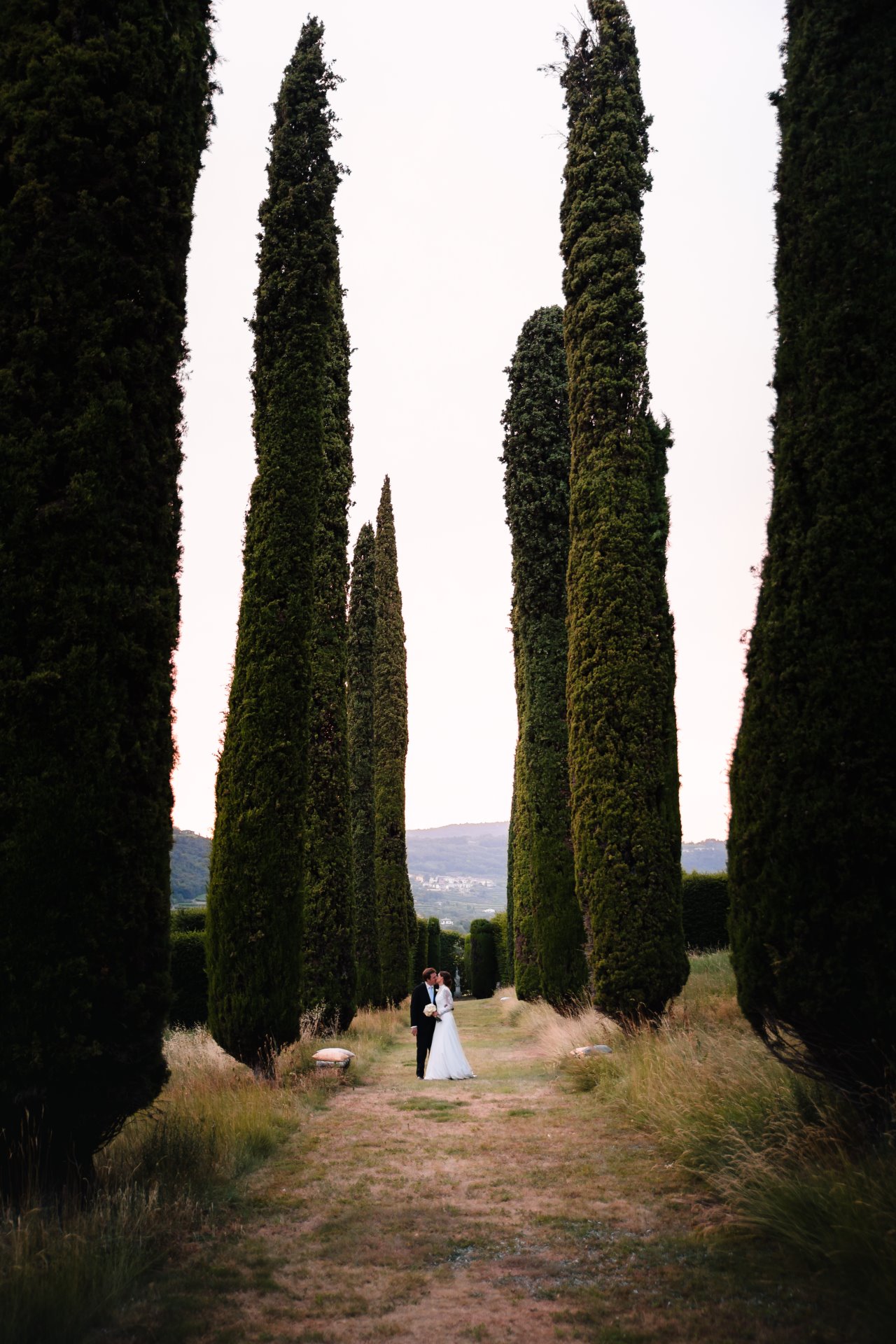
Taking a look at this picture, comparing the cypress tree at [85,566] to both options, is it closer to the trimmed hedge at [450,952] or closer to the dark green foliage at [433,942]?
the dark green foliage at [433,942]

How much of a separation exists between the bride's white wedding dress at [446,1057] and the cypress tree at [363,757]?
6161 mm

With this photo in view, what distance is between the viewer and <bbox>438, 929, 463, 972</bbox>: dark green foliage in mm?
41719

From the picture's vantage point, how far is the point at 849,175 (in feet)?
15.8

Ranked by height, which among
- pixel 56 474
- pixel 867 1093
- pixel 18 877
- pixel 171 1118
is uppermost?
pixel 56 474

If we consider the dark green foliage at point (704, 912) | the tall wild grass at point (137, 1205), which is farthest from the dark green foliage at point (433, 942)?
the tall wild grass at point (137, 1205)

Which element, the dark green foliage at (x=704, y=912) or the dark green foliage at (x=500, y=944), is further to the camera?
the dark green foliage at (x=500, y=944)

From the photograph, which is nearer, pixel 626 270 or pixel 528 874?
pixel 626 270

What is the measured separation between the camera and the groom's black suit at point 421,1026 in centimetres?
1100

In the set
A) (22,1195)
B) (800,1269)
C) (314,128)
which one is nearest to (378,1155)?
(22,1195)

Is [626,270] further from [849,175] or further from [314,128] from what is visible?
[849,175]

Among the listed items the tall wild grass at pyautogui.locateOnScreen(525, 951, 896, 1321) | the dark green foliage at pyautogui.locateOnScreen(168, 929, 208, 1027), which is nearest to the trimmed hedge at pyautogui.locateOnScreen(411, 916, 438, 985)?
the dark green foliage at pyautogui.locateOnScreen(168, 929, 208, 1027)

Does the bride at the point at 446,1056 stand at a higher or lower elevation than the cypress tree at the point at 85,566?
lower

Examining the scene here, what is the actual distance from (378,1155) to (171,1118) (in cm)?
178

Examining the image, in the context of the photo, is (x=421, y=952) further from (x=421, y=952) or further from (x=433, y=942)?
(x=433, y=942)
